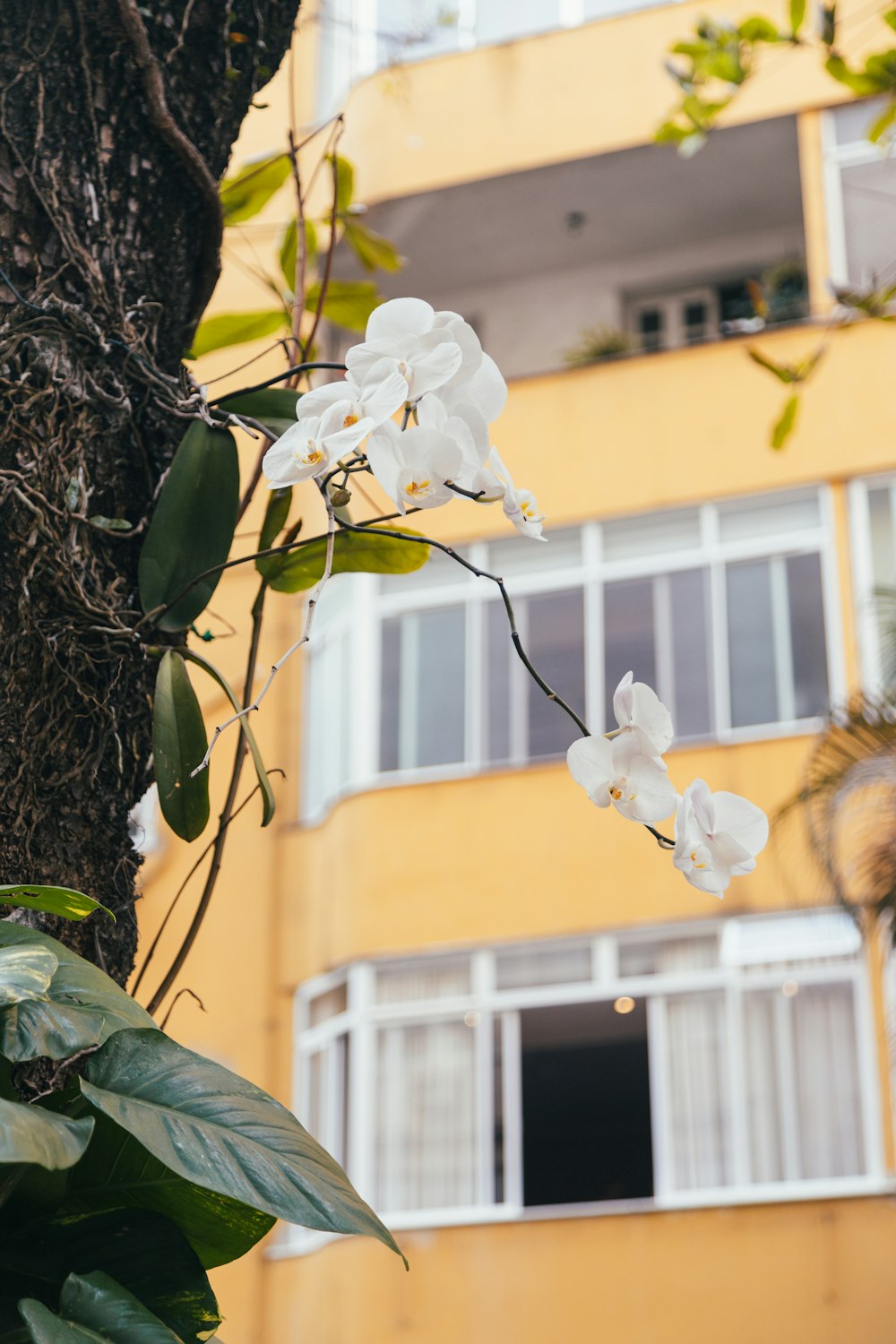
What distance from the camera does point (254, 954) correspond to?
10.6 meters

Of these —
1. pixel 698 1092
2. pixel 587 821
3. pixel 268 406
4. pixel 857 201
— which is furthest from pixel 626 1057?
pixel 268 406

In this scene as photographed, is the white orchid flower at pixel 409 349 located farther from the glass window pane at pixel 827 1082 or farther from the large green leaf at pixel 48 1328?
the glass window pane at pixel 827 1082

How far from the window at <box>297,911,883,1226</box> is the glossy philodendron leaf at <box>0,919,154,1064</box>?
8236mm

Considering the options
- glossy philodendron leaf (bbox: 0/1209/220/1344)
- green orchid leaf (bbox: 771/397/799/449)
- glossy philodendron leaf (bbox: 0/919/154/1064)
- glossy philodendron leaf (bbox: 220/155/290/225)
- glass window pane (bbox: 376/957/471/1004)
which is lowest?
glossy philodendron leaf (bbox: 0/1209/220/1344)

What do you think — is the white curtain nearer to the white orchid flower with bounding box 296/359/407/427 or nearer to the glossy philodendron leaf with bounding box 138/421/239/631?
the glossy philodendron leaf with bounding box 138/421/239/631

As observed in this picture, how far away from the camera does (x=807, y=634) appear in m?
10.1

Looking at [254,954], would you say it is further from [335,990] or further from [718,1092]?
[718,1092]

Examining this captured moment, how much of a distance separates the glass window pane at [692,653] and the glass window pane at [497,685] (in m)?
0.97

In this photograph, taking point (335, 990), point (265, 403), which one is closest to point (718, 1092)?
point (335, 990)

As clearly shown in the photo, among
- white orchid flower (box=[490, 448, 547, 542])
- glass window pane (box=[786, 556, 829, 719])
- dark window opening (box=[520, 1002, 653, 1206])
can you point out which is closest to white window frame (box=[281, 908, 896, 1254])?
dark window opening (box=[520, 1002, 653, 1206])

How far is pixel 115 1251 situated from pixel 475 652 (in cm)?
943

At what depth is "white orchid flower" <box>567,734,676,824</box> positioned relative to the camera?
129 cm

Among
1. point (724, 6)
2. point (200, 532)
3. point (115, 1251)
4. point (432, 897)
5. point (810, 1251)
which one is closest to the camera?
point (115, 1251)

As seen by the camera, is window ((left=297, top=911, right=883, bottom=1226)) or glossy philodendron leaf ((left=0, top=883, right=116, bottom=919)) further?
window ((left=297, top=911, right=883, bottom=1226))
